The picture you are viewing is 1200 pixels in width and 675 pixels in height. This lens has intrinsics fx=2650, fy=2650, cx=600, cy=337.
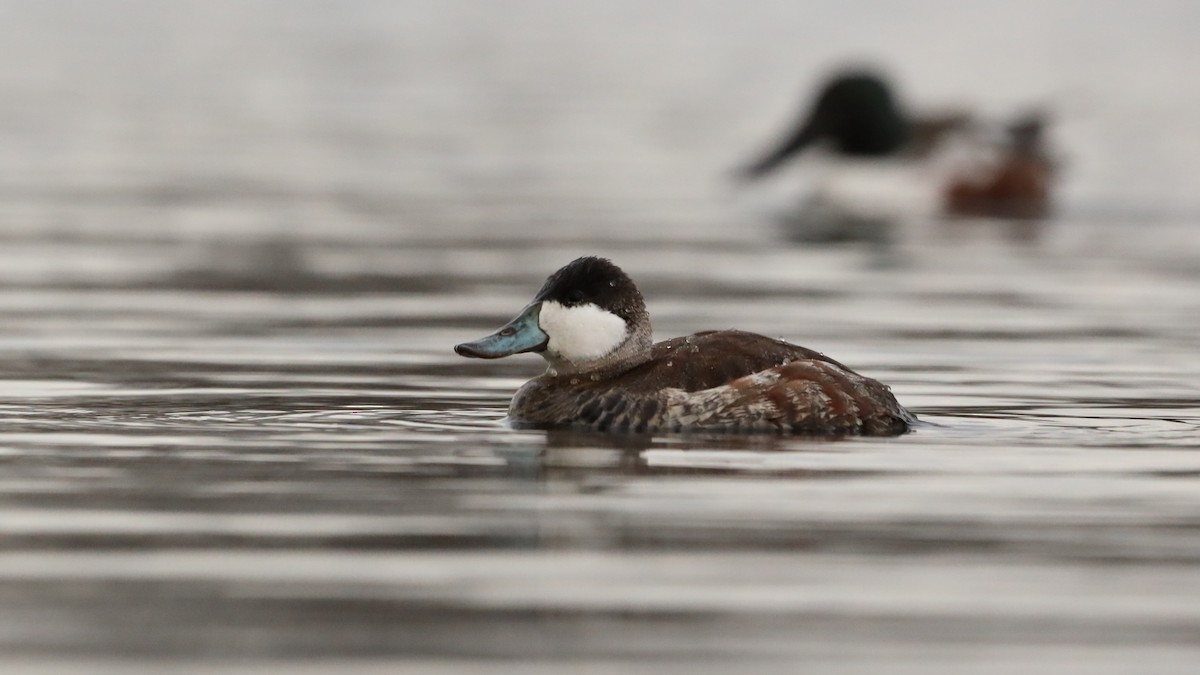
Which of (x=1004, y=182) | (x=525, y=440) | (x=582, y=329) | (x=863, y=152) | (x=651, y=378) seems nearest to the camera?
(x=525, y=440)

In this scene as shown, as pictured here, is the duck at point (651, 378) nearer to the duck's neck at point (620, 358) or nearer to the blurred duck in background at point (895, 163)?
the duck's neck at point (620, 358)

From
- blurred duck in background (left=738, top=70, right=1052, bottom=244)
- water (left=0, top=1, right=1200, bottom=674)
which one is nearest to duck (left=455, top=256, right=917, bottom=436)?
water (left=0, top=1, right=1200, bottom=674)

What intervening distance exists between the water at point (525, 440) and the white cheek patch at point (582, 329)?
397mm

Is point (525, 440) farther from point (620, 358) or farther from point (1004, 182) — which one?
point (1004, 182)

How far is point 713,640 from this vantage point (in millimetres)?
5836

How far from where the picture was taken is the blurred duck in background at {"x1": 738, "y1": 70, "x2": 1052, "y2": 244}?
72.7 ft

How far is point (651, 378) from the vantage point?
30.2 ft

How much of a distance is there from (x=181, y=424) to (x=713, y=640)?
3.78 metres

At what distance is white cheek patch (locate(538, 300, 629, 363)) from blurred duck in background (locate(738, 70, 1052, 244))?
11.7 metres

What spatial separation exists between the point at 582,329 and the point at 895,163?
13784 millimetres

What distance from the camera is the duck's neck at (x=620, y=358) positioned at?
9.50 m

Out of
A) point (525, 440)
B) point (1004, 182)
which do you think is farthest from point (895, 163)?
point (525, 440)

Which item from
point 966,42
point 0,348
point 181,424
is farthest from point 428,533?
point 966,42

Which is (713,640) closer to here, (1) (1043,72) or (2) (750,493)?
(2) (750,493)
